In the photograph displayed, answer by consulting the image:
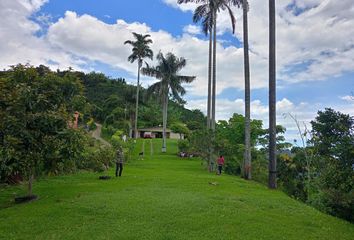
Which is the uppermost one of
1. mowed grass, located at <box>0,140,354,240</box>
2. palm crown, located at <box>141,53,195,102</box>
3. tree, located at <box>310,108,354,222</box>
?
palm crown, located at <box>141,53,195,102</box>

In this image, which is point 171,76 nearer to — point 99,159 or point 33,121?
point 99,159

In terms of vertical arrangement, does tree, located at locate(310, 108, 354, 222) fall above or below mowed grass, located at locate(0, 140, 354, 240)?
above

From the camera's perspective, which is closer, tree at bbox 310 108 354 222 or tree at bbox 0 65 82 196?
tree at bbox 310 108 354 222

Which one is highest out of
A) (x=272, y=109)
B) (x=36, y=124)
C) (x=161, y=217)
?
(x=272, y=109)

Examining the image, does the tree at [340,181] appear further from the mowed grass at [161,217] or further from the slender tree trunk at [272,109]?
the slender tree trunk at [272,109]

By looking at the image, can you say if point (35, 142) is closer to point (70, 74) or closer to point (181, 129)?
point (70, 74)

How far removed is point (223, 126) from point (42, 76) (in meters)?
26.5

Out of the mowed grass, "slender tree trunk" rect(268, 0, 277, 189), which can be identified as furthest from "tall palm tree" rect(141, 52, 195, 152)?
the mowed grass

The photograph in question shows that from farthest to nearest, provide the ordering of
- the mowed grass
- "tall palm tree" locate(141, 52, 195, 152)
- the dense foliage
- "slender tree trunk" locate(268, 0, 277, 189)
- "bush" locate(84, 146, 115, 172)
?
"tall palm tree" locate(141, 52, 195, 152) → "bush" locate(84, 146, 115, 172) → "slender tree trunk" locate(268, 0, 277, 189) → the dense foliage → the mowed grass

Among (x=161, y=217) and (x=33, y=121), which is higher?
(x=33, y=121)

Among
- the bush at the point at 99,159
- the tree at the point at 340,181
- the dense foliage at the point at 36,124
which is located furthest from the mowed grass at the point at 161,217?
the bush at the point at 99,159

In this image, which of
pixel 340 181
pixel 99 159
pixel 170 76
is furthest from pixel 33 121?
pixel 170 76

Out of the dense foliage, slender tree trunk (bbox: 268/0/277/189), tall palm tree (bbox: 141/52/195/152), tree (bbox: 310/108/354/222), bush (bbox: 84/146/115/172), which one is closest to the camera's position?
tree (bbox: 310/108/354/222)

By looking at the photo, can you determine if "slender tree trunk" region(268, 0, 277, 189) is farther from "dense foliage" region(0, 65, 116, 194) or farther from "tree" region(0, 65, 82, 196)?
"tree" region(0, 65, 82, 196)
